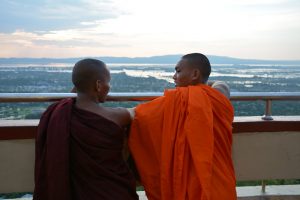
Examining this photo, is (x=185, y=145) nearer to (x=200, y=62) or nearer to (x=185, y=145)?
(x=185, y=145)

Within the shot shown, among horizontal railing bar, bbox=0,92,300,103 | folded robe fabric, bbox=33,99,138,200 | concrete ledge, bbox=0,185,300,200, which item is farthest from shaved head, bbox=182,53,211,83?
concrete ledge, bbox=0,185,300,200

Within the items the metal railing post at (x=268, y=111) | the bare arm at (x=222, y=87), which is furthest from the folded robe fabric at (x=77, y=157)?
the metal railing post at (x=268, y=111)

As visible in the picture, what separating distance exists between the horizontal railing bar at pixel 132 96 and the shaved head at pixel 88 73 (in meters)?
0.23

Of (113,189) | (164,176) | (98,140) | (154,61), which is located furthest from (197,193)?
(154,61)

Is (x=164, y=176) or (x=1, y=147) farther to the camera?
(x=1, y=147)

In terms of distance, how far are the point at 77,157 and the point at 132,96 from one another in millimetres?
666

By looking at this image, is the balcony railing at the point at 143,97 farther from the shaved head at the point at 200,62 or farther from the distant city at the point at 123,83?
the shaved head at the point at 200,62

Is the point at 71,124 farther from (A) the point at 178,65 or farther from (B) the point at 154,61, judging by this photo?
(B) the point at 154,61

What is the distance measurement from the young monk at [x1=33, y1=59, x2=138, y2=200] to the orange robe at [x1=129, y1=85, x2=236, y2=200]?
193 millimetres

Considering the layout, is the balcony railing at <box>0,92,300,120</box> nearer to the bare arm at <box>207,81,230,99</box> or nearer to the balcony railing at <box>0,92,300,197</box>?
the balcony railing at <box>0,92,300,197</box>

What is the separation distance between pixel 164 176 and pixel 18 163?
117 centimetres

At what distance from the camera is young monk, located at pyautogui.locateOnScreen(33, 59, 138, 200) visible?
2137 millimetres

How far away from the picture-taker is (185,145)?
7.36ft

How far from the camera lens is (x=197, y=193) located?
221 cm
